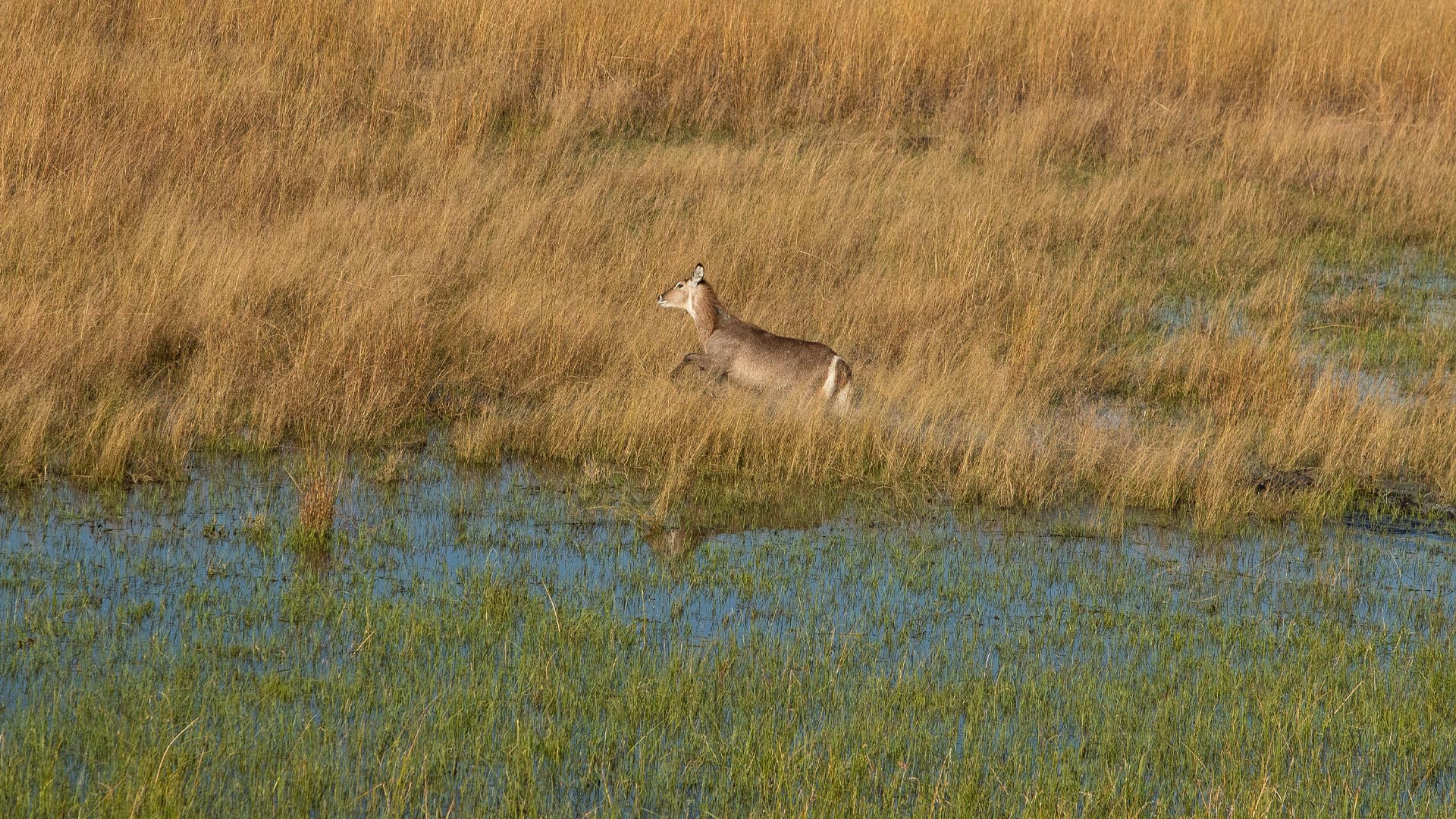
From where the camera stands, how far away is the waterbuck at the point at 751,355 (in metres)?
9.38

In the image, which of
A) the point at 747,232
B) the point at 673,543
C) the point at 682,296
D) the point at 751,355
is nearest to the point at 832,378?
the point at 751,355

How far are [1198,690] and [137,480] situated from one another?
5.03 metres

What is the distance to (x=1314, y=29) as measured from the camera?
18.5m

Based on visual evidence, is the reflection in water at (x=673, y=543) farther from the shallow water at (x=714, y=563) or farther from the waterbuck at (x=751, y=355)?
the waterbuck at (x=751, y=355)

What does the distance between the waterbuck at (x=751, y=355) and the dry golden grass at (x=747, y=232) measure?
320 mm

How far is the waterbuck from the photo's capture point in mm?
9383

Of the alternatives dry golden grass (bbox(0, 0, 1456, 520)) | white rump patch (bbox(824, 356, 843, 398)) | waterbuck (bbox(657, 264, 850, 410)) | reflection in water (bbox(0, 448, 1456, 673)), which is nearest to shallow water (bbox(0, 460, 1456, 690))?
reflection in water (bbox(0, 448, 1456, 673))

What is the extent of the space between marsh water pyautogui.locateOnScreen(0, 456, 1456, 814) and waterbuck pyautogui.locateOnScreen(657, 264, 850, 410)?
128cm

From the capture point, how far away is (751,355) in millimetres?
9953

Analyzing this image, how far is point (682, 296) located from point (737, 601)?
4548 mm

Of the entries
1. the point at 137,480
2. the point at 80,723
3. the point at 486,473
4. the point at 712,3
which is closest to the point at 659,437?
the point at 486,473

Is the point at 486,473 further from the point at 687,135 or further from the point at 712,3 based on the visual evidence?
the point at 712,3

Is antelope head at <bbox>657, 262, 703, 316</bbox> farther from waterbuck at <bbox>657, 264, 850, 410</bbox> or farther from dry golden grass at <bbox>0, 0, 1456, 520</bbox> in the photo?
dry golden grass at <bbox>0, 0, 1456, 520</bbox>

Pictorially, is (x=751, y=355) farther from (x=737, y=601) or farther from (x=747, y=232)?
(x=737, y=601)
